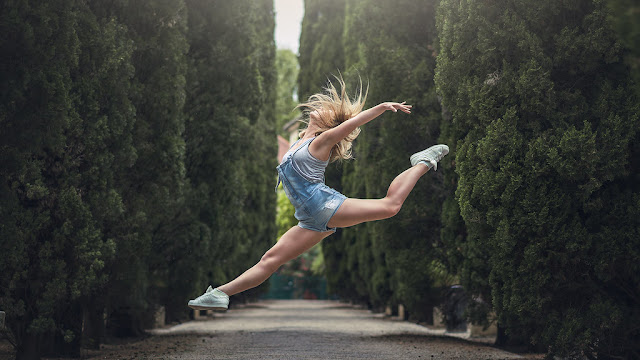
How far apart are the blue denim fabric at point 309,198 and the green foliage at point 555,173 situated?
4.84 meters

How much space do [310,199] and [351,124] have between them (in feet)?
1.90

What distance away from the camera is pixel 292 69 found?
64062 millimetres

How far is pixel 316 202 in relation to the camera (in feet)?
17.2

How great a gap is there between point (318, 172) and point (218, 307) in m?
1.14

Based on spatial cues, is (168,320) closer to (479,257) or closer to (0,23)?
(479,257)

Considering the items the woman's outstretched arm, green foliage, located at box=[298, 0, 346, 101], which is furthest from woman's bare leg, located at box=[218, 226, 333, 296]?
green foliage, located at box=[298, 0, 346, 101]

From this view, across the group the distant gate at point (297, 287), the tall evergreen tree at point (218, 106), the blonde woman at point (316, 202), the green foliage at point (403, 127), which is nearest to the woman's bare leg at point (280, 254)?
the blonde woman at point (316, 202)

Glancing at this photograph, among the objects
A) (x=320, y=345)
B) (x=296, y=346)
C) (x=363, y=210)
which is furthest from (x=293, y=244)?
(x=320, y=345)

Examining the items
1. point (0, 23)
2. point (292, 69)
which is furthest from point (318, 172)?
point (292, 69)

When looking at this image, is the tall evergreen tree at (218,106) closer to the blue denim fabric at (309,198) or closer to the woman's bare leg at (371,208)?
the blue denim fabric at (309,198)

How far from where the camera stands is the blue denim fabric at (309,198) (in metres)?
5.21

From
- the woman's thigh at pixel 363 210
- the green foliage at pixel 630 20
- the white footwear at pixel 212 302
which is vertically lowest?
the white footwear at pixel 212 302

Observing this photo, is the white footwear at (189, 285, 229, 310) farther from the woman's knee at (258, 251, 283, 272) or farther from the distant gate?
the distant gate

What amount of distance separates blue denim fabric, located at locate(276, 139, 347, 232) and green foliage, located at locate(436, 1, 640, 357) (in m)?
4.84
